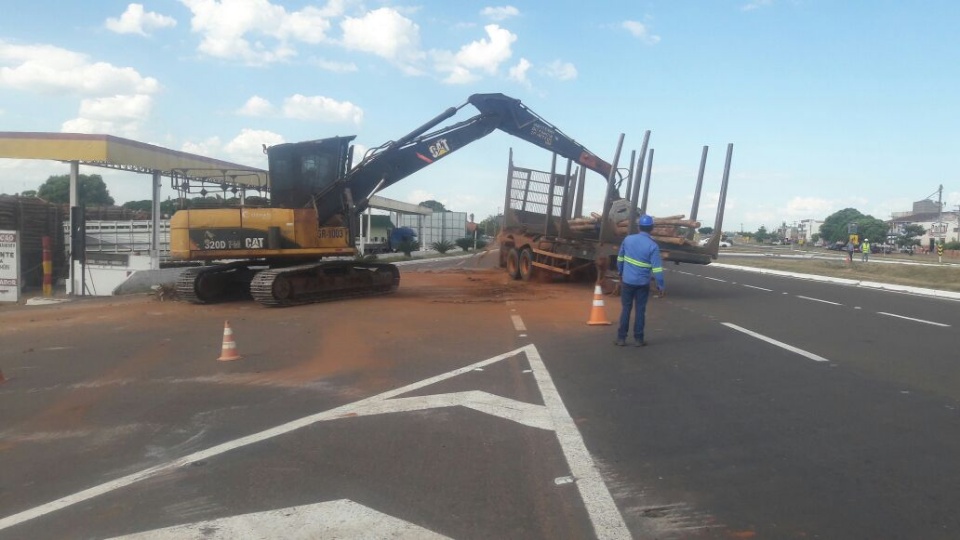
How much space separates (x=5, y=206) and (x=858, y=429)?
96.5 feet

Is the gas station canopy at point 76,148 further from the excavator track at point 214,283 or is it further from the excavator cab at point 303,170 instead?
the excavator cab at point 303,170

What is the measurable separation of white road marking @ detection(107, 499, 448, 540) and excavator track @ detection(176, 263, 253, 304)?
13.1 meters

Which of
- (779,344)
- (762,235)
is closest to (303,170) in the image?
(779,344)

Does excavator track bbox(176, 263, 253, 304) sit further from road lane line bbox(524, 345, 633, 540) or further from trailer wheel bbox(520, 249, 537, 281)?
road lane line bbox(524, 345, 633, 540)

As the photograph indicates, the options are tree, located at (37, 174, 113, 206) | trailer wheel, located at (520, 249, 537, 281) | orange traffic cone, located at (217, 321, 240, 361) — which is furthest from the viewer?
tree, located at (37, 174, 113, 206)

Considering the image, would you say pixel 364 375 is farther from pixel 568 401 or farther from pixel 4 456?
pixel 4 456

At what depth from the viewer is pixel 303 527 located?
13.8 ft

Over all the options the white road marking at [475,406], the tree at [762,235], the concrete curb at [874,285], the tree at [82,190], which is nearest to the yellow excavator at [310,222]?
the white road marking at [475,406]

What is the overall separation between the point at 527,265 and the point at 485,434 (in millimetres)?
16847

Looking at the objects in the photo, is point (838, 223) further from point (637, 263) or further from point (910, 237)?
point (637, 263)

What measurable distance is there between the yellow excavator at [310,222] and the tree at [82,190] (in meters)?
43.5

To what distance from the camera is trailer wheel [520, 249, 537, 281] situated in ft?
73.7

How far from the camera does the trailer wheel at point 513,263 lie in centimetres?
2368

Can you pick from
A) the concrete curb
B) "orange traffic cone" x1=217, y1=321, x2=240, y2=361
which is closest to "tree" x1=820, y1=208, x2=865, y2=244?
the concrete curb
